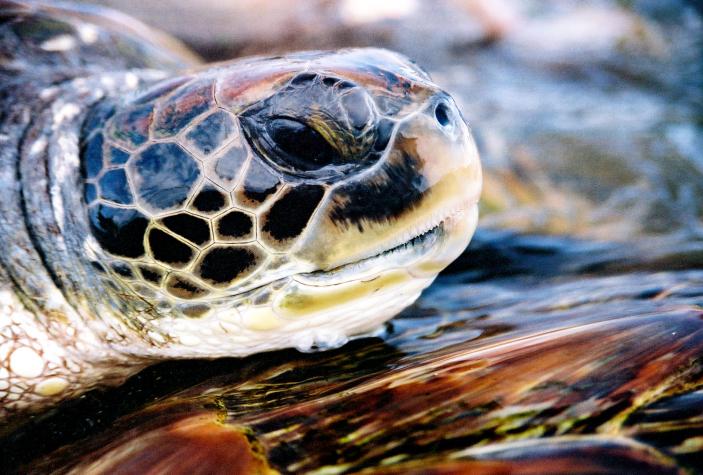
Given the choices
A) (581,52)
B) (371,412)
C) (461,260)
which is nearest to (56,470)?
(371,412)

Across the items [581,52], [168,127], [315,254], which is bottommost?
[315,254]

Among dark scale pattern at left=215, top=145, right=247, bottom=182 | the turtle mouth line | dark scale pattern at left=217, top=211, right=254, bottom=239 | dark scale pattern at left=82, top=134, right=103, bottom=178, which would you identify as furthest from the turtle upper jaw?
dark scale pattern at left=82, top=134, right=103, bottom=178

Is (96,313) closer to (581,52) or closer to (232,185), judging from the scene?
(232,185)

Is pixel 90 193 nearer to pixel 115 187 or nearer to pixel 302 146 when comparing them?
pixel 115 187

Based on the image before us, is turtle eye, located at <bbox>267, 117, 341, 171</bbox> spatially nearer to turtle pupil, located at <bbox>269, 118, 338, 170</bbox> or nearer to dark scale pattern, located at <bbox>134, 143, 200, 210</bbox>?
turtle pupil, located at <bbox>269, 118, 338, 170</bbox>

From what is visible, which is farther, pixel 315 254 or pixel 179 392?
pixel 179 392

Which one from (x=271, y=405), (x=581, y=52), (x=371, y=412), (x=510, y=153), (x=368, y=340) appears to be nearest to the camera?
(x=371, y=412)

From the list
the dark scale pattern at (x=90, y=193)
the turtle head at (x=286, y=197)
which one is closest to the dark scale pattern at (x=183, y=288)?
the turtle head at (x=286, y=197)
